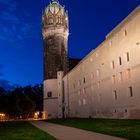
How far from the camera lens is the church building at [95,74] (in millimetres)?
32625

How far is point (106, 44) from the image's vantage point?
40062 mm

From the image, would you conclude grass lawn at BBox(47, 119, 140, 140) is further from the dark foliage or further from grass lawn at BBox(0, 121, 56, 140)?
the dark foliage

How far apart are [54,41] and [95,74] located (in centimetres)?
3142

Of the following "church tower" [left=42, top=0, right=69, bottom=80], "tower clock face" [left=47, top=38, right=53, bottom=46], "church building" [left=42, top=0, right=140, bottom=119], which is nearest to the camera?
"church building" [left=42, top=0, right=140, bottom=119]

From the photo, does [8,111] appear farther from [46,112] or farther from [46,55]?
[46,55]

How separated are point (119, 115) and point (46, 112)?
130 ft

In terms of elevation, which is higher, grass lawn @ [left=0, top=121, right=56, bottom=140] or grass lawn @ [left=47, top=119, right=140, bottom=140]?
grass lawn @ [left=47, top=119, right=140, bottom=140]

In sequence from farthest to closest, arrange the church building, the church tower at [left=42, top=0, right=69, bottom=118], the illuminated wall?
the church tower at [left=42, top=0, right=69, bottom=118] → the church building → the illuminated wall

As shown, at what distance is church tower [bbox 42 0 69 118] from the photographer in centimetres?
7131

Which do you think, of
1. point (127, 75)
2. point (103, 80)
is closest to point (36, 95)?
point (103, 80)

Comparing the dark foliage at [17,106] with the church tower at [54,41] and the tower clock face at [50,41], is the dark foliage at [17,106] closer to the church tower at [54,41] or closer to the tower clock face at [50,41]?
the church tower at [54,41]

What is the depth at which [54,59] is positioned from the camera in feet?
241

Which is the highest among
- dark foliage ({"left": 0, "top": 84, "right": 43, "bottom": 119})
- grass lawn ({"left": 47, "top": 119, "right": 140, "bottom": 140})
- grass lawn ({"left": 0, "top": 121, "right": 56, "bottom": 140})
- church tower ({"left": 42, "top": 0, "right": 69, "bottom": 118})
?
church tower ({"left": 42, "top": 0, "right": 69, "bottom": 118})

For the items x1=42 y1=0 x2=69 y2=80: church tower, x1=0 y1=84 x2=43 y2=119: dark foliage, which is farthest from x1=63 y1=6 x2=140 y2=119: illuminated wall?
x1=0 y1=84 x2=43 y2=119: dark foliage
